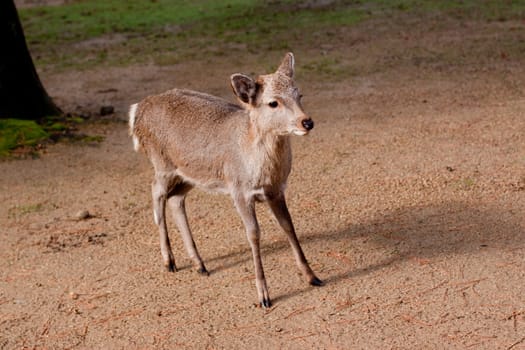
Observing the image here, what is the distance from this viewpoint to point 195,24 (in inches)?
603

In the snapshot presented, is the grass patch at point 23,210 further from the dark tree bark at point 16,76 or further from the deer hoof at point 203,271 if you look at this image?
the dark tree bark at point 16,76

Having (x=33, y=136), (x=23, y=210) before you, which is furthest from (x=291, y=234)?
(x=33, y=136)

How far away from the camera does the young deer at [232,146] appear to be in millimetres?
5289

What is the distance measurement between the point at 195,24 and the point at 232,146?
10068 millimetres

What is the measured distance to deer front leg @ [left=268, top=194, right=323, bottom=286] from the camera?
221 inches

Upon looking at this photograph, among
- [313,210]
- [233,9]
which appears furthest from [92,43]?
[313,210]

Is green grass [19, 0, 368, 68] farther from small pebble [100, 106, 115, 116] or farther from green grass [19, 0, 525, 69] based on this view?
small pebble [100, 106, 115, 116]

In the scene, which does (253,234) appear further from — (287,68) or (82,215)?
(82,215)

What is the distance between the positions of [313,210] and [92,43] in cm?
869

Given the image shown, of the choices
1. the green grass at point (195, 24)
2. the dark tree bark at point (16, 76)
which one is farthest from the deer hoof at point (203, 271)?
the green grass at point (195, 24)

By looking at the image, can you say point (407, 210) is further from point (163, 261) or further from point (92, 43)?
point (92, 43)

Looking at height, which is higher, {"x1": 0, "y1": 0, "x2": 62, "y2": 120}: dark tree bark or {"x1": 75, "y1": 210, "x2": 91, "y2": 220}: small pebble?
{"x1": 0, "y1": 0, "x2": 62, "y2": 120}: dark tree bark

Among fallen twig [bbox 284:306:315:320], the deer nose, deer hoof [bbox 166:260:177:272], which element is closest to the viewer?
the deer nose

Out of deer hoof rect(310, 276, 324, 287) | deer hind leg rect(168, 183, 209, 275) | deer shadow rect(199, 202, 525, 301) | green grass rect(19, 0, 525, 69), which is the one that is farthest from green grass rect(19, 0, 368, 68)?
deer hoof rect(310, 276, 324, 287)
